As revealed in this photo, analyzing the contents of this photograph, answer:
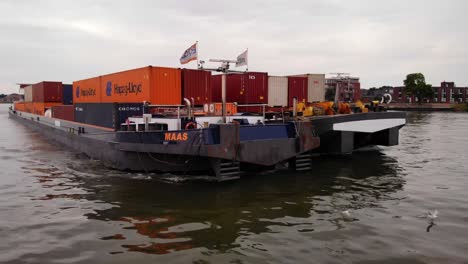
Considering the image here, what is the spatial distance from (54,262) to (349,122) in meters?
14.2

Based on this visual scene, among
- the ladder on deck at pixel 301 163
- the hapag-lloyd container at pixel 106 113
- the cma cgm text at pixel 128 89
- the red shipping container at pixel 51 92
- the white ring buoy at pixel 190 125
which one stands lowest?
the ladder on deck at pixel 301 163

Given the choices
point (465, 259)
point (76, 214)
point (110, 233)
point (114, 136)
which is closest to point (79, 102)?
point (114, 136)

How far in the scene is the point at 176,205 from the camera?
33.6 ft

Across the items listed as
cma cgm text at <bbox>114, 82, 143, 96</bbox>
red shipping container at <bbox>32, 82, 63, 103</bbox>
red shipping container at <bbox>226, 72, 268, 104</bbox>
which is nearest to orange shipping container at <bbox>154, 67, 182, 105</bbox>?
cma cgm text at <bbox>114, 82, 143, 96</bbox>

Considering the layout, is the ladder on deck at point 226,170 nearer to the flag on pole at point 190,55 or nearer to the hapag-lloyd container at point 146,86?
the flag on pole at point 190,55

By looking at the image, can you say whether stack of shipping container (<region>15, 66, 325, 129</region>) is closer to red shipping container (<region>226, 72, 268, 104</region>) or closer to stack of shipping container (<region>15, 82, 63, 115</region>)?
red shipping container (<region>226, 72, 268, 104</region>)

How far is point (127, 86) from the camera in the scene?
16.5 m

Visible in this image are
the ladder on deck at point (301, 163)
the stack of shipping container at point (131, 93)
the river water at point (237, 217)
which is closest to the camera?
the river water at point (237, 217)

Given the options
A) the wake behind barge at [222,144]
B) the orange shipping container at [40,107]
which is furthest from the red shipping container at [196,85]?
the orange shipping container at [40,107]

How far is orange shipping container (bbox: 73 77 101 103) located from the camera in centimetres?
1995

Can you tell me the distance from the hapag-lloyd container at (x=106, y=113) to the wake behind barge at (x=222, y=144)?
0.57 m

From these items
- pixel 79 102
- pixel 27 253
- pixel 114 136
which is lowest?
pixel 27 253

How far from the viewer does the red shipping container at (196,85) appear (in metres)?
15.8

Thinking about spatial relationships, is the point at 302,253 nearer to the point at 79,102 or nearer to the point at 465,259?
the point at 465,259
